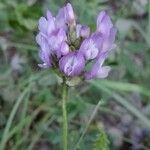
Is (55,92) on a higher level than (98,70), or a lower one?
lower

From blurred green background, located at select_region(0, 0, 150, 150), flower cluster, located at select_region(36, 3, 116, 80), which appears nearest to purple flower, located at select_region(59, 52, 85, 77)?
flower cluster, located at select_region(36, 3, 116, 80)

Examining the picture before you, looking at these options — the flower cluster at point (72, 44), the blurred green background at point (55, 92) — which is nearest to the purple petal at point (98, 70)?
the flower cluster at point (72, 44)

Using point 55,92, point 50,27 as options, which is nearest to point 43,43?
point 50,27

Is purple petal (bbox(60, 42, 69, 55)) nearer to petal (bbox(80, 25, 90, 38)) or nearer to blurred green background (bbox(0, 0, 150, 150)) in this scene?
petal (bbox(80, 25, 90, 38))

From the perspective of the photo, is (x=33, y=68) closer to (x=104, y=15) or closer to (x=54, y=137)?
(x=54, y=137)

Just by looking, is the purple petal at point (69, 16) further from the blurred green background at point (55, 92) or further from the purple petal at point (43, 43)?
the blurred green background at point (55, 92)

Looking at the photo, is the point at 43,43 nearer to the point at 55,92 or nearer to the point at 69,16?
the point at 69,16
